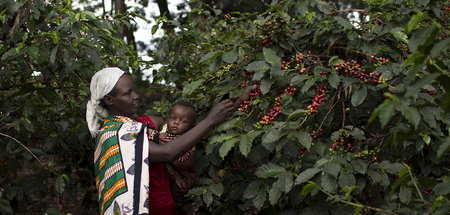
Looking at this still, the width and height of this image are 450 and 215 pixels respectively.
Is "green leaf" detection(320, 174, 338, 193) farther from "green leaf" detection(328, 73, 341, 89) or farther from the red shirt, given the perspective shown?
the red shirt

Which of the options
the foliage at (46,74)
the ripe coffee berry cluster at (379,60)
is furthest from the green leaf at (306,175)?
the foliage at (46,74)

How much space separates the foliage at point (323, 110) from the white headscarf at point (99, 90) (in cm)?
40

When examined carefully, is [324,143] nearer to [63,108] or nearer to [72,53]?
[72,53]

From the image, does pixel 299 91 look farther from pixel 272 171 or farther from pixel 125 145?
pixel 125 145

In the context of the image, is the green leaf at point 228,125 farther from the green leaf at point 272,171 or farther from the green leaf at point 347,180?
the green leaf at point 347,180

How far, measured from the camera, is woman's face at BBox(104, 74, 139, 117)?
120 inches

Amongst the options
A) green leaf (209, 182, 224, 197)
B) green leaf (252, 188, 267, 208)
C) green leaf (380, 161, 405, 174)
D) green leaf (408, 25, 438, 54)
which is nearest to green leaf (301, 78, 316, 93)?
green leaf (380, 161, 405, 174)

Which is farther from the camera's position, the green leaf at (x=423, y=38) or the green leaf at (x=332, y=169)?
the green leaf at (x=332, y=169)

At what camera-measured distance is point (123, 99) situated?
3.06 metres

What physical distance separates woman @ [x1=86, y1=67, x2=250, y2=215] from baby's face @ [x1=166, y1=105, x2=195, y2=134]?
0.71ft

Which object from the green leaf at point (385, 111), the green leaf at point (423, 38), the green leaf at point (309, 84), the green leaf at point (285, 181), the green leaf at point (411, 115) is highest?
the green leaf at point (423, 38)

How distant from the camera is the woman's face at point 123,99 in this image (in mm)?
3053

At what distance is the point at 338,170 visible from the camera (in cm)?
251

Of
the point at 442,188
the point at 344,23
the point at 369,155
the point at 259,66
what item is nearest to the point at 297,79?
the point at 259,66
